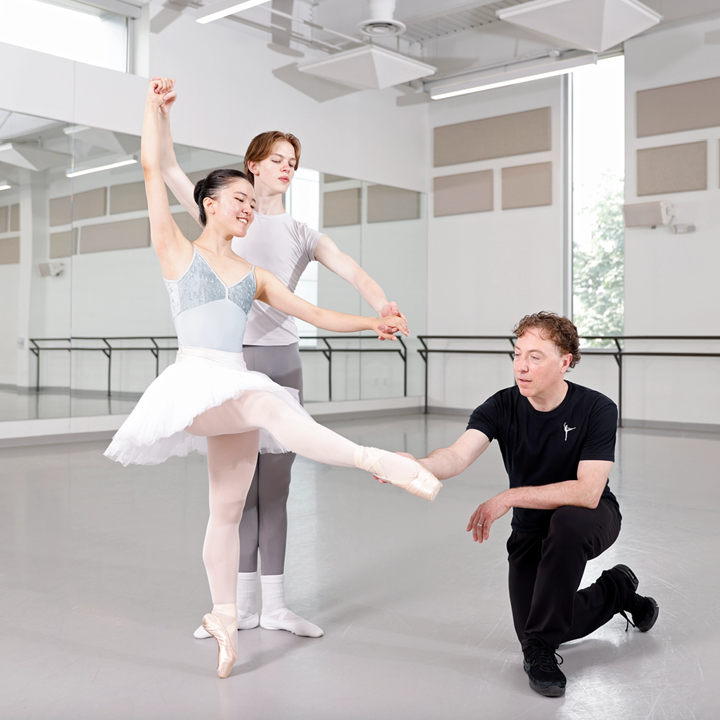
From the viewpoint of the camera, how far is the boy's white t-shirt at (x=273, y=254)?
2.54 metres

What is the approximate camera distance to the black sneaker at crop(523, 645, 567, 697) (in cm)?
196

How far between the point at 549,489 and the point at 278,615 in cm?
92

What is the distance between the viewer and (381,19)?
24.2 feet

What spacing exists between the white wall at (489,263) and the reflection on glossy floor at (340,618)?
16.7 ft

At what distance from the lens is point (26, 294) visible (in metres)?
6.66

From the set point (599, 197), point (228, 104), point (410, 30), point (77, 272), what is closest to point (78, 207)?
point (77, 272)

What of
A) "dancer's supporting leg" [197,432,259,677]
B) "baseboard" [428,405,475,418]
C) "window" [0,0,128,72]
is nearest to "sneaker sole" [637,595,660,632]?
"dancer's supporting leg" [197,432,259,677]

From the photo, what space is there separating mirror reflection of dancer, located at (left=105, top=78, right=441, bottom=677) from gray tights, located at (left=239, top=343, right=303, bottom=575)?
0.30 m

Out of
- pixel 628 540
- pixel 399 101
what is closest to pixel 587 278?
pixel 399 101

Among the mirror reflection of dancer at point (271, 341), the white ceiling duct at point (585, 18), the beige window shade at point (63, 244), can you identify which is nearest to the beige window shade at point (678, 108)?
the white ceiling duct at point (585, 18)

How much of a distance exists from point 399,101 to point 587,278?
10.4ft

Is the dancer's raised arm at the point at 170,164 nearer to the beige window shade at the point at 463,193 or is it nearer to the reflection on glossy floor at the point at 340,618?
the reflection on glossy floor at the point at 340,618

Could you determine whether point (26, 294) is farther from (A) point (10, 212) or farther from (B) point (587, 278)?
(B) point (587, 278)

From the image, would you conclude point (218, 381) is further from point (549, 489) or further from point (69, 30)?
point (69, 30)
